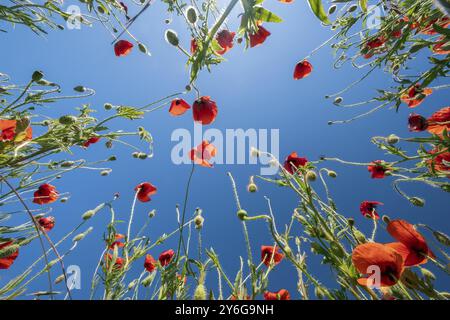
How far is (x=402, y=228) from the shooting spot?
86cm

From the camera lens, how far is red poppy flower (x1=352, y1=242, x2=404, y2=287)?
68 centimetres

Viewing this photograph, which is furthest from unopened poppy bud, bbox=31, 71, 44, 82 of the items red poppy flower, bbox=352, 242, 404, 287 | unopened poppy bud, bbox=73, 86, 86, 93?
red poppy flower, bbox=352, 242, 404, 287

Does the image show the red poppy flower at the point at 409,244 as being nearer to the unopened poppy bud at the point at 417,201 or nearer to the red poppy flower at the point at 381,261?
the red poppy flower at the point at 381,261

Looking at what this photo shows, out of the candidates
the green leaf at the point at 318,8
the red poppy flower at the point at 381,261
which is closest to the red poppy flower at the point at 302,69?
the green leaf at the point at 318,8

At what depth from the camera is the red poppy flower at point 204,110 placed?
1617mm

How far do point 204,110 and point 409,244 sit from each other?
1256mm

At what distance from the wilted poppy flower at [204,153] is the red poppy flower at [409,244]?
98cm

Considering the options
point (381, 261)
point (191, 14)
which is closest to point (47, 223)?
point (191, 14)

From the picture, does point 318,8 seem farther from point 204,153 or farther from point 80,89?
point 80,89

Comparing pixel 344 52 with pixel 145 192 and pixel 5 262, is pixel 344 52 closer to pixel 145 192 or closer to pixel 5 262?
pixel 145 192

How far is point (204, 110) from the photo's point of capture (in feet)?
5.39
